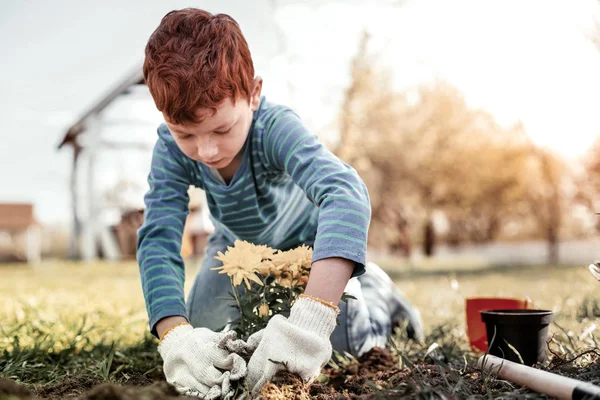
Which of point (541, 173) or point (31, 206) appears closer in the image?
point (31, 206)

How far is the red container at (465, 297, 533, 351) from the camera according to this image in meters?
2.33

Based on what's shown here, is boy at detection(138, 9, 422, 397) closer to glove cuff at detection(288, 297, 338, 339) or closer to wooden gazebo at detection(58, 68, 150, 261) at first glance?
glove cuff at detection(288, 297, 338, 339)

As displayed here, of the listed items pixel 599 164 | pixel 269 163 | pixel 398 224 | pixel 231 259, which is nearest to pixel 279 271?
pixel 231 259

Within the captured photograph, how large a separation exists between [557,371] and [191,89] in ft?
4.15

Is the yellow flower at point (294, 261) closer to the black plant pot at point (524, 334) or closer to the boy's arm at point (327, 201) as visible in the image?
the boy's arm at point (327, 201)

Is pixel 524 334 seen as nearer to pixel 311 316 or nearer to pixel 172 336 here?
pixel 311 316

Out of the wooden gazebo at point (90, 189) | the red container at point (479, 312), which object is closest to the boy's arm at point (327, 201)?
the red container at point (479, 312)

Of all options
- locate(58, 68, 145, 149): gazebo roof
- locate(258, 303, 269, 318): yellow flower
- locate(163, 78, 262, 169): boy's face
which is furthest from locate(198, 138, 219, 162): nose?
locate(58, 68, 145, 149): gazebo roof

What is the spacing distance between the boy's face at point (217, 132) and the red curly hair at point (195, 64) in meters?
0.02

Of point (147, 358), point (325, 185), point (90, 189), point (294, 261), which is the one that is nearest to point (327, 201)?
point (325, 185)

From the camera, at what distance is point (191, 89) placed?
5.48ft

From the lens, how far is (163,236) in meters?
2.06

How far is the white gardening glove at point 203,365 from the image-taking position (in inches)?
59.1

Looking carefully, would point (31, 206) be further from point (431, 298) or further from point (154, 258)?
point (154, 258)
